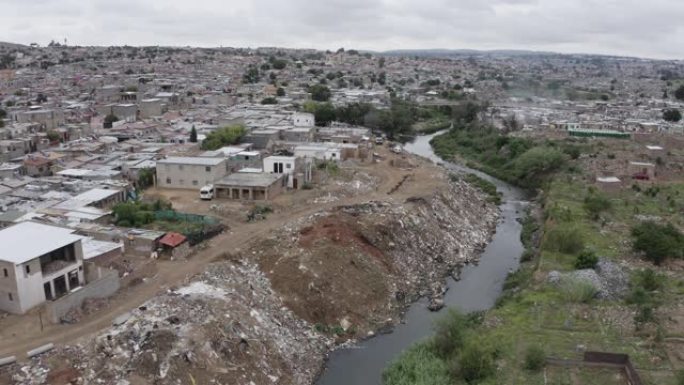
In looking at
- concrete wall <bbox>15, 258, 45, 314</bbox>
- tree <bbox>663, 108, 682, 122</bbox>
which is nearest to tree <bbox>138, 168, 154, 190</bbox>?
concrete wall <bbox>15, 258, 45, 314</bbox>

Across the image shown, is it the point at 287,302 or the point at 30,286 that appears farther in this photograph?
the point at 287,302

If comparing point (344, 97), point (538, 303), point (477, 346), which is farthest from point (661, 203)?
point (344, 97)

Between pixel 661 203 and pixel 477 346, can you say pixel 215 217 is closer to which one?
pixel 477 346

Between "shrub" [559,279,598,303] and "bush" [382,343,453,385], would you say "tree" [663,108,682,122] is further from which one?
"bush" [382,343,453,385]

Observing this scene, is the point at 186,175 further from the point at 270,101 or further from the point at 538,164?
the point at 270,101

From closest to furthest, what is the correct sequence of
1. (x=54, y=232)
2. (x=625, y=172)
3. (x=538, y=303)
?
(x=54, y=232) < (x=538, y=303) < (x=625, y=172)

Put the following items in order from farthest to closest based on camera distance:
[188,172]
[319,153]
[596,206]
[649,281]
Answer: [319,153], [596,206], [188,172], [649,281]

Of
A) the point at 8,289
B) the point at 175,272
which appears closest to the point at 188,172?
the point at 175,272
